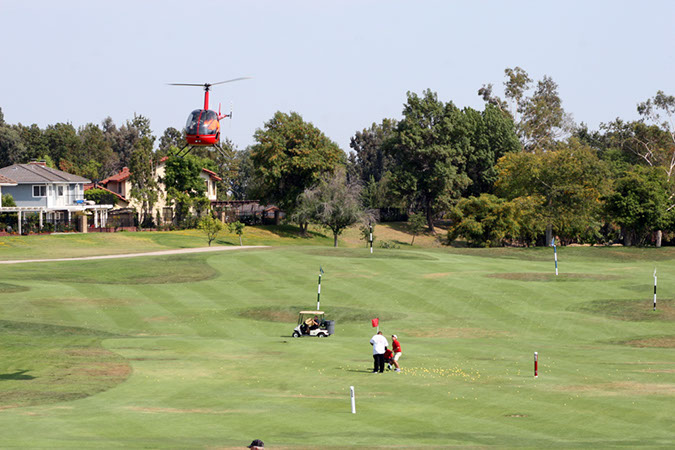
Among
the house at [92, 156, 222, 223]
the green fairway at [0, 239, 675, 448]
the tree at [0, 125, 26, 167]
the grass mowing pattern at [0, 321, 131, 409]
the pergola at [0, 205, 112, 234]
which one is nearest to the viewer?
the green fairway at [0, 239, 675, 448]

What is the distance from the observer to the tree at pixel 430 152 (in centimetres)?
13412

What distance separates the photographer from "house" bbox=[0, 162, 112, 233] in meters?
108

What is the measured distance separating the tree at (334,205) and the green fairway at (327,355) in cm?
4162

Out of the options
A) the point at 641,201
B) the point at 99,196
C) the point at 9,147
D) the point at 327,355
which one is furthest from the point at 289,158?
the point at 327,355

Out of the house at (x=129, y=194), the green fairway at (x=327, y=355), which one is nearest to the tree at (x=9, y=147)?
the house at (x=129, y=194)

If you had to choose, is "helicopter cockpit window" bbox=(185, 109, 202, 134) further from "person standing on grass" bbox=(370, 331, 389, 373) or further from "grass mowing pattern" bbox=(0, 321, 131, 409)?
"person standing on grass" bbox=(370, 331, 389, 373)

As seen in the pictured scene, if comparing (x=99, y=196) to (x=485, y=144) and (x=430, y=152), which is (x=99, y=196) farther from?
(x=485, y=144)

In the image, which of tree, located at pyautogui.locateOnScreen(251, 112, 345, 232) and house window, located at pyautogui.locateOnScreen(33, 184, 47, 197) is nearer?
house window, located at pyautogui.locateOnScreen(33, 184, 47, 197)

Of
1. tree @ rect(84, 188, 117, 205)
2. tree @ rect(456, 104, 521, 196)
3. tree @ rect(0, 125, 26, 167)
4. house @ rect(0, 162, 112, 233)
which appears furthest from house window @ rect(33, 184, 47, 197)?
tree @ rect(456, 104, 521, 196)

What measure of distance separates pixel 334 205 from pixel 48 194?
39.3 metres

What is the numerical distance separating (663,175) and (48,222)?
83690mm

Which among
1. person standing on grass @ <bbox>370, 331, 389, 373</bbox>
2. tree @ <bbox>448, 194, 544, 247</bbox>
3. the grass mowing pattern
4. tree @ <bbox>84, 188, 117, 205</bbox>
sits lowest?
the grass mowing pattern

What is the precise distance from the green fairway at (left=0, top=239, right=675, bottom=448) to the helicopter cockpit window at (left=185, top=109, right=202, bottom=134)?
10.1 m

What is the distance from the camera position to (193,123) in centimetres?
3775
